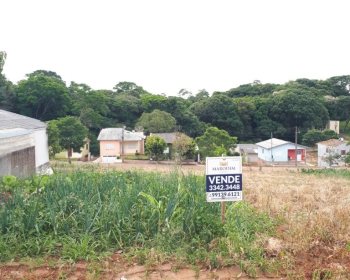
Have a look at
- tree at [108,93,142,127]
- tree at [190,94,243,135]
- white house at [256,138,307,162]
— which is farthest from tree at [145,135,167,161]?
tree at [190,94,243,135]

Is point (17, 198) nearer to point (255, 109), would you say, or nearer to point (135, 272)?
point (135, 272)

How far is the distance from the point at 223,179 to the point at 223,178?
11mm

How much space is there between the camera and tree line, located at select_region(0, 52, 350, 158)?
30.4 metres

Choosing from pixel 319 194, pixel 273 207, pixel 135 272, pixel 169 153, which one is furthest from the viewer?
pixel 169 153

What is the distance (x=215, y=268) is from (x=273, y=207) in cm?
233

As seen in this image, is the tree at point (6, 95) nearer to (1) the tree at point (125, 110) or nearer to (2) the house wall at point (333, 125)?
(1) the tree at point (125, 110)

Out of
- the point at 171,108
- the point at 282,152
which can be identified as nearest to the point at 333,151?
the point at 282,152

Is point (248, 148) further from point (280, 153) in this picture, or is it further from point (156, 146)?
point (156, 146)

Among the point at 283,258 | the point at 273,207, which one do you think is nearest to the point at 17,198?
the point at 283,258

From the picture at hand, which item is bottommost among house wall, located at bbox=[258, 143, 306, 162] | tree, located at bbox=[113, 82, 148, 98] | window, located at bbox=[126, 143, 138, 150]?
house wall, located at bbox=[258, 143, 306, 162]

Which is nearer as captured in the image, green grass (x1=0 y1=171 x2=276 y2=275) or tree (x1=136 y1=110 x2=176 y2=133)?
green grass (x1=0 y1=171 x2=276 y2=275)

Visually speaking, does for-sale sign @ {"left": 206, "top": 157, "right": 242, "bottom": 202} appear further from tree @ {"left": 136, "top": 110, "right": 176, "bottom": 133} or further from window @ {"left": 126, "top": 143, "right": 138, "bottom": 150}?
tree @ {"left": 136, "top": 110, "right": 176, "bottom": 133}

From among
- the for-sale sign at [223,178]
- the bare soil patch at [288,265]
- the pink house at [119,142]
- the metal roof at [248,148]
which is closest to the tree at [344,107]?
the metal roof at [248,148]

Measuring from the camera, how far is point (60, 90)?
30.4 meters
